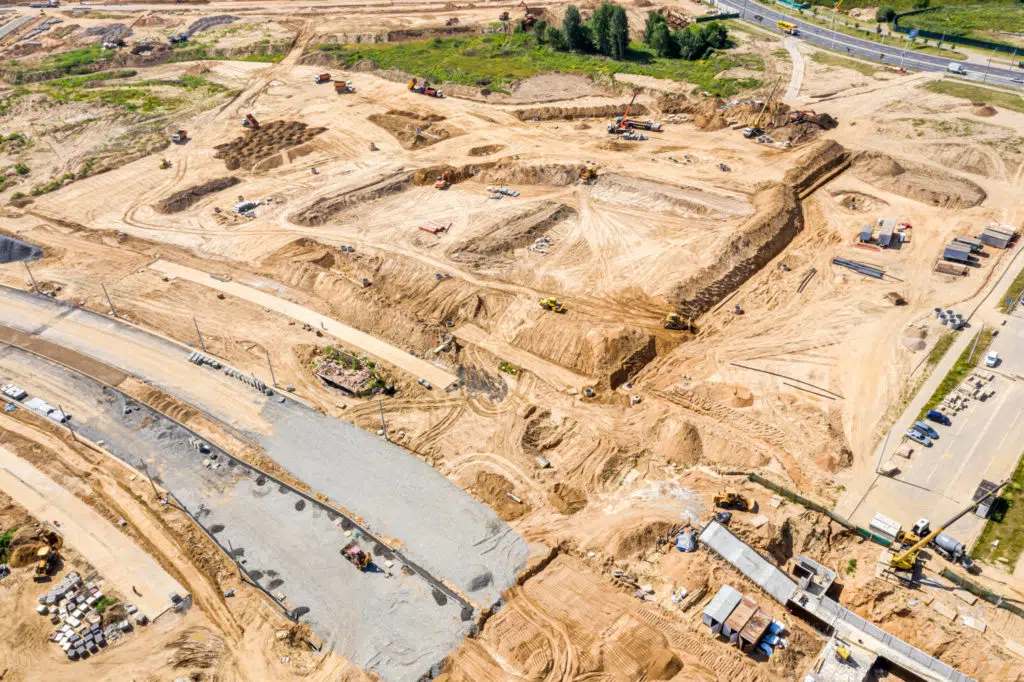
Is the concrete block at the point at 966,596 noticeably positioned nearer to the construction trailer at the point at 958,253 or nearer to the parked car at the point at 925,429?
the parked car at the point at 925,429

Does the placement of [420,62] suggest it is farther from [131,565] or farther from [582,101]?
[131,565]

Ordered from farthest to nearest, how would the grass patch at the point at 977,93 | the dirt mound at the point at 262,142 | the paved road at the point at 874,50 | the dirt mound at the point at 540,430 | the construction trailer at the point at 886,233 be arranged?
1. the paved road at the point at 874,50
2. the grass patch at the point at 977,93
3. the dirt mound at the point at 262,142
4. the construction trailer at the point at 886,233
5. the dirt mound at the point at 540,430

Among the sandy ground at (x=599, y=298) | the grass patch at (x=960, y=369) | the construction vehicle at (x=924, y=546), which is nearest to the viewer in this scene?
the construction vehicle at (x=924, y=546)

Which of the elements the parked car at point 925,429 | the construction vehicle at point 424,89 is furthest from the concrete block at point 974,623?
the construction vehicle at point 424,89

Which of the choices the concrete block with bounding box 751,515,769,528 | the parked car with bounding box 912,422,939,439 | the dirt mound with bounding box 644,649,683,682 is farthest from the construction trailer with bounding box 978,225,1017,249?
the dirt mound with bounding box 644,649,683,682

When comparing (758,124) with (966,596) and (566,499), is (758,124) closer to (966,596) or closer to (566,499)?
(566,499)

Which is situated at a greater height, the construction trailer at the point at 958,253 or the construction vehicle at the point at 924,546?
the construction trailer at the point at 958,253

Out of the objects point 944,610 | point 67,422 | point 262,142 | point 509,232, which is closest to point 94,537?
point 67,422
